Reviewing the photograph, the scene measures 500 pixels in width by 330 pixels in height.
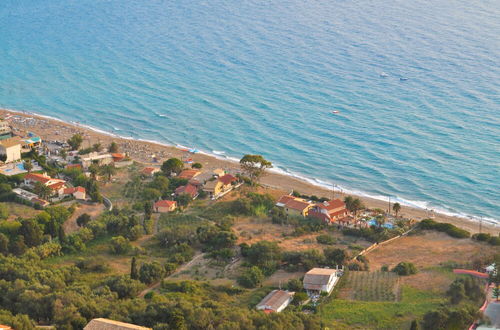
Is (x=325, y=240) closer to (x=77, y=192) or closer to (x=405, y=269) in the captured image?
(x=405, y=269)

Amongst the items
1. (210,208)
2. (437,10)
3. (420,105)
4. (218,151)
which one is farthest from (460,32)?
(210,208)

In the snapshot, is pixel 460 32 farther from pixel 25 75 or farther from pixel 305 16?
pixel 25 75

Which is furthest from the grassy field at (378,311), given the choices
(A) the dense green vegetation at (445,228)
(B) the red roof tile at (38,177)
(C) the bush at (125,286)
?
(B) the red roof tile at (38,177)

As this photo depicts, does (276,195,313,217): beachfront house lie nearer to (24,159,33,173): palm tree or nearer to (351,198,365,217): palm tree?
(351,198,365,217): palm tree

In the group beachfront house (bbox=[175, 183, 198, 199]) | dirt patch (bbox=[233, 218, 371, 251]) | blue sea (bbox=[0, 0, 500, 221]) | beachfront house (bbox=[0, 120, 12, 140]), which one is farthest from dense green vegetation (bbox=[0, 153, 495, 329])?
beachfront house (bbox=[0, 120, 12, 140])

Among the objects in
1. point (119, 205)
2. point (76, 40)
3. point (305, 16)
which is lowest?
point (119, 205)

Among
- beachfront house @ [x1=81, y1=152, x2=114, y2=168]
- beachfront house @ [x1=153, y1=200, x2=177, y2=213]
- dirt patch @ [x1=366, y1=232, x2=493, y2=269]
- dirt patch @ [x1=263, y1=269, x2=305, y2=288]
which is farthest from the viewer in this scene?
beachfront house @ [x1=81, y1=152, x2=114, y2=168]

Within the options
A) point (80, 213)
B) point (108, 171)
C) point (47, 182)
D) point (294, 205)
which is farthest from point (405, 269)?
point (47, 182)
